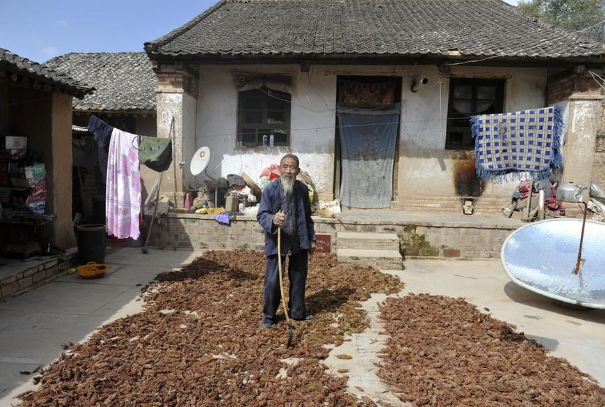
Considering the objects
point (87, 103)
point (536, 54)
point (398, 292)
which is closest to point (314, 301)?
point (398, 292)

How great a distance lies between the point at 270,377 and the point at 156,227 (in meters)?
5.62

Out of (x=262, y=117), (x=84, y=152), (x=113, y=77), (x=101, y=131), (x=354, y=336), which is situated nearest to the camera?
(x=354, y=336)

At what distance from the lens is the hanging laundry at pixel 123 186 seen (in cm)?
694

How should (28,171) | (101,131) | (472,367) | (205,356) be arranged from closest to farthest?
(472,367)
(205,356)
(28,171)
(101,131)

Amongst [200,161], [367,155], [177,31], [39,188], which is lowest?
[39,188]

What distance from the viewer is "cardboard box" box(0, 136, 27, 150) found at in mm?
5941

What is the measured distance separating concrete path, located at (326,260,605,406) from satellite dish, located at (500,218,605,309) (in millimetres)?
331

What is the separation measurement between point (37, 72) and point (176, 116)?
3.71 metres

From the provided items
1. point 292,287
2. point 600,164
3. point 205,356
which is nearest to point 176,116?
point 292,287

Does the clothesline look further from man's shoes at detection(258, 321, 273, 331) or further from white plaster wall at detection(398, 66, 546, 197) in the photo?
white plaster wall at detection(398, 66, 546, 197)

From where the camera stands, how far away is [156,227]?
805 cm

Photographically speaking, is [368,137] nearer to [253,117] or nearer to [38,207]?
[253,117]

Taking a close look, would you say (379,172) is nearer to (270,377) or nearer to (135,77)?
(270,377)

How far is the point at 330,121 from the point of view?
32.3ft
